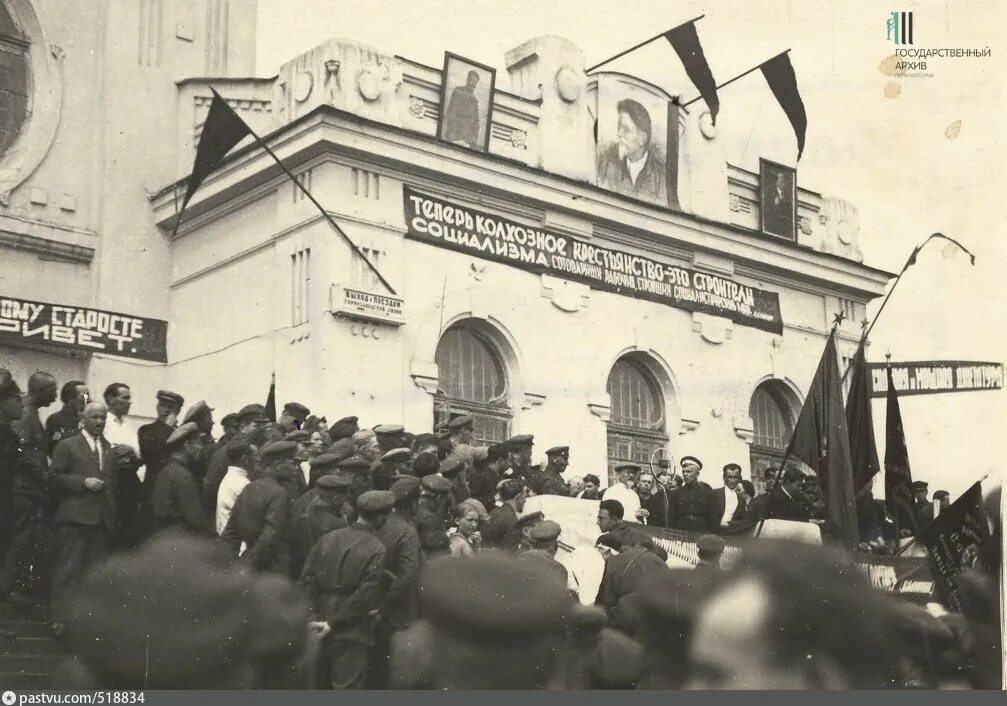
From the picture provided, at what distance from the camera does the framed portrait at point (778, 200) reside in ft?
46.6

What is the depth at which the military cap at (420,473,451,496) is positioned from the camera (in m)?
10.2

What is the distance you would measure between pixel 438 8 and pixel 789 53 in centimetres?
324

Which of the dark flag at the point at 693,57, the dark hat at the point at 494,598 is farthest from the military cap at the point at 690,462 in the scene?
the dark flag at the point at 693,57

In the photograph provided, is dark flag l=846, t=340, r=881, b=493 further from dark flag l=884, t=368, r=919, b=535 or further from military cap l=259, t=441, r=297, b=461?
military cap l=259, t=441, r=297, b=461

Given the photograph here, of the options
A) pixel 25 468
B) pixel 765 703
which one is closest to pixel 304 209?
pixel 25 468

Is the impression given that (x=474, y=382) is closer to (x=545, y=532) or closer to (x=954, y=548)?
(x=545, y=532)

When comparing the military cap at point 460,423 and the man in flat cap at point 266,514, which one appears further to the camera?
the military cap at point 460,423

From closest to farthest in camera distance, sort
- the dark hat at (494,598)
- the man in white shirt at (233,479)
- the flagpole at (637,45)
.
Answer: the man in white shirt at (233,479) < the dark hat at (494,598) < the flagpole at (637,45)

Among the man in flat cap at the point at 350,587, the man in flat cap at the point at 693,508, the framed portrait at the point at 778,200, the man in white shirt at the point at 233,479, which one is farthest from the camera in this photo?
the framed portrait at the point at 778,200

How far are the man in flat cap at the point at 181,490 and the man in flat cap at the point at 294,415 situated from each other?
0.81 meters

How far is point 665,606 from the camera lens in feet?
37.0

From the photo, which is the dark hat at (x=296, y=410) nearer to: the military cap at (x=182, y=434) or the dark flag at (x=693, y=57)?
the military cap at (x=182, y=434)

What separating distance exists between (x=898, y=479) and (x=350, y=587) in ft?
18.5

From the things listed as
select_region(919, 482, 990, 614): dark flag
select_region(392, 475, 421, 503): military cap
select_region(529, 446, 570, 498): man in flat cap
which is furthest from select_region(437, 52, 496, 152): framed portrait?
select_region(919, 482, 990, 614): dark flag
